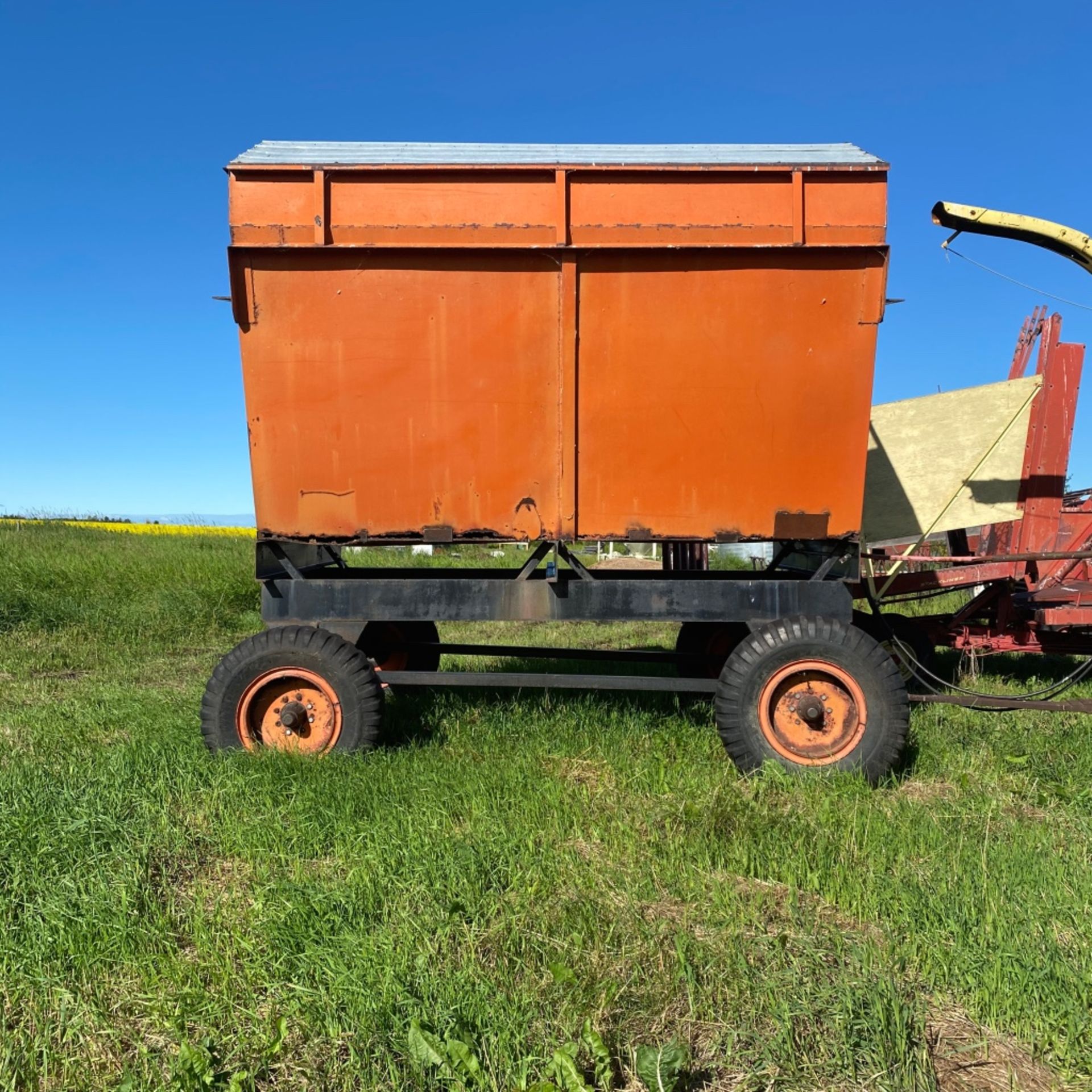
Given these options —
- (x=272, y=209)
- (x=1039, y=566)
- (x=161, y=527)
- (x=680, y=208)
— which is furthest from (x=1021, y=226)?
(x=161, y=527)

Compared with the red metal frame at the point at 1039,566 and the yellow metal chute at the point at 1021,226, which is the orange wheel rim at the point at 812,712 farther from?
the yellow metal chute at the point at 1021,226

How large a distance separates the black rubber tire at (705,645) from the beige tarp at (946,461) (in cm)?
127

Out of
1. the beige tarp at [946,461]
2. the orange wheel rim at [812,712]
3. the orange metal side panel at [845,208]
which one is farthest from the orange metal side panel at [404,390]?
the beige tarp at [946,461]

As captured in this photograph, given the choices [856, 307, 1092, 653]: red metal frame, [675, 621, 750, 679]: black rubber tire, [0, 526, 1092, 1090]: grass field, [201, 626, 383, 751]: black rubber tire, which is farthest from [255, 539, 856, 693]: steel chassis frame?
[856, 307, 1092, 653]: red metal frame

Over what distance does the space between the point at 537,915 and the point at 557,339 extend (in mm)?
2940

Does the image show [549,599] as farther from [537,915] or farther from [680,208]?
[680,208]

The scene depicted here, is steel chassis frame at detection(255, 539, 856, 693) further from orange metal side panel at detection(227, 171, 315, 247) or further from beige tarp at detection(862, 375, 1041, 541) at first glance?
orange metal side panel at detection(227, 171, 315, 247)

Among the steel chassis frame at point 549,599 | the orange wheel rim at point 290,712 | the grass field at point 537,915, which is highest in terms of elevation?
the steel chassis frame at point 549,599

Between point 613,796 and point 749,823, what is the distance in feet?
2.27

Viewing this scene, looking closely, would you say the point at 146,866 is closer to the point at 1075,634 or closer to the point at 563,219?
the point at 563,219

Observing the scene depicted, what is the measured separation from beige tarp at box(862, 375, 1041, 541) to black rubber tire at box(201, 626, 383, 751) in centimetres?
329

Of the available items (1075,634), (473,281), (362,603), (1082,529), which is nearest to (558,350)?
(473,281)

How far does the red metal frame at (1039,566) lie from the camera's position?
18.7ft

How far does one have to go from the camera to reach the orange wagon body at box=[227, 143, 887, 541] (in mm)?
4195
